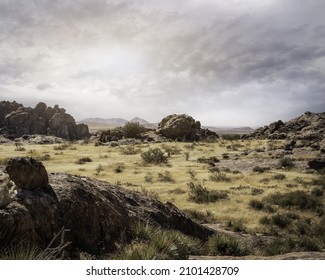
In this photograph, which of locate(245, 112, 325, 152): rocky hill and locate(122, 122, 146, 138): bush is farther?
locate(245, 112, 325, 152): rocky hill

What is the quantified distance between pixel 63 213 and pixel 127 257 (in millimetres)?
1870

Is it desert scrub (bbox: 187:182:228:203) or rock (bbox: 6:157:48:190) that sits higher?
rock (bbox: 6:157:48:190)

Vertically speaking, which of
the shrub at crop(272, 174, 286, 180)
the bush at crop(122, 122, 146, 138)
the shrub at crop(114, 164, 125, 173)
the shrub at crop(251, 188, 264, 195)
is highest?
the bush at crop(122, 122, 146, 138)

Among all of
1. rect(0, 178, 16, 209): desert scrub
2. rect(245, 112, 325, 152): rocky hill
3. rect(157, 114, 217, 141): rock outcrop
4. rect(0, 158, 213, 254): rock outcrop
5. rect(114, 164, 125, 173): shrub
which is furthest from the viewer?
rect(245, 112, 325, 152): rocky hill

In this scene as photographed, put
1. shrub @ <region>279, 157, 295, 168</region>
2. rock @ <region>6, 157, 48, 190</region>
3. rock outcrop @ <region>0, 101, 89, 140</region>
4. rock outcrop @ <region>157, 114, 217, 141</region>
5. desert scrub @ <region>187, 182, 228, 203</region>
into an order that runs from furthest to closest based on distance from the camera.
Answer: rock outcrop @ <region>0, 101, 89, 140</region> < rock outcrop @ <region>157, 114, 217, 141</region> < shrub @ <region>279, 157, 295, 168</region> < desert scrub @ <region>187, 182, 228, 203</region> < rock @ <region>6, 157, 48, 190</region>

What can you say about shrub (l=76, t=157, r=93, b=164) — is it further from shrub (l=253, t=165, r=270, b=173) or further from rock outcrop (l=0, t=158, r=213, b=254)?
rock outcrop (l=0, t=158, r=213, b=254)

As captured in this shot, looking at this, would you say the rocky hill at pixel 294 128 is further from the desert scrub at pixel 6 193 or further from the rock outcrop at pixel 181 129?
the desert scrub at pixel 6 193

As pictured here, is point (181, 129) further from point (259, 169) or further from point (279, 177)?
point (279, 177)

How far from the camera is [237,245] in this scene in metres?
9.22

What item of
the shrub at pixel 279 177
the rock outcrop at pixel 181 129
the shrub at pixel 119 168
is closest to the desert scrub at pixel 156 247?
the shrub at pixel 279 177

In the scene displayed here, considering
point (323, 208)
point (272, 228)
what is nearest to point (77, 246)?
point (272, 228)

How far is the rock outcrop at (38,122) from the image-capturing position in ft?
316

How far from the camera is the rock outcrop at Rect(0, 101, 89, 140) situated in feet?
316

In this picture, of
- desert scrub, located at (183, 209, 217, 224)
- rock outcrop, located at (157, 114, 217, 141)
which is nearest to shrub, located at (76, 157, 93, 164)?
desert scrub, located at (183, 209, 217, 224)
